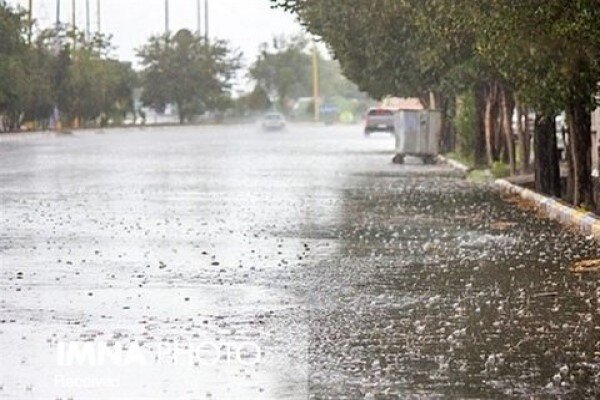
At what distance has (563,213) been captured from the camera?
81.4 feet

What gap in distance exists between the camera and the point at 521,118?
36625mm

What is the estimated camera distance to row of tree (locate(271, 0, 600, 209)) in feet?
77.8

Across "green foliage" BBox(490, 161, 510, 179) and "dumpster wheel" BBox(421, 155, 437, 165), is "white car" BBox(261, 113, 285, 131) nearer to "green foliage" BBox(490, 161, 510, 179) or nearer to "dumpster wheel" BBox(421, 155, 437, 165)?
"dumpster wheel" BBox(421, 155, 437, 165)

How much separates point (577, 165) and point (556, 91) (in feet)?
5.61

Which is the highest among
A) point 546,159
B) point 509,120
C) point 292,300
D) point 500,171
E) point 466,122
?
point 509,120

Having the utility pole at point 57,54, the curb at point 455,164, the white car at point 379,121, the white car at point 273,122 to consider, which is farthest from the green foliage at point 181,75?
the curb at point 455,164

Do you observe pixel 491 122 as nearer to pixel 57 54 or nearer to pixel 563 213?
pixel 563 213

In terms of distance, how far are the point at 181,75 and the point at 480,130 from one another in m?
95.7

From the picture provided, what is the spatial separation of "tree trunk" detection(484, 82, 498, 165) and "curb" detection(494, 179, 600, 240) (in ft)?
33.3

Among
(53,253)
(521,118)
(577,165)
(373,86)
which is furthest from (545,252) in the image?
(373,86)

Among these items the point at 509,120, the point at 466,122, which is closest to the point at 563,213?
the point at 509,120

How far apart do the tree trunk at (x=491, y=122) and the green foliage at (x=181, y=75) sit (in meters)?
96.8

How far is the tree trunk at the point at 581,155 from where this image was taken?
2606 cm

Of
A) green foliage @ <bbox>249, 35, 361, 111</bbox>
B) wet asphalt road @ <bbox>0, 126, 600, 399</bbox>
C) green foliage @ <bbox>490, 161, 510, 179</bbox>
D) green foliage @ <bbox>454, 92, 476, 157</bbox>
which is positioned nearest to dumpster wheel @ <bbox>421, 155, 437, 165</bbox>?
green foliage @ <bbox>454, 92, 476, 157</bbox>
